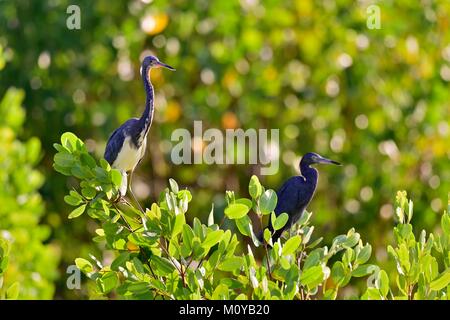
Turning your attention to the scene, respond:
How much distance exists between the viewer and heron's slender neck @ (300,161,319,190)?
216 centimetres

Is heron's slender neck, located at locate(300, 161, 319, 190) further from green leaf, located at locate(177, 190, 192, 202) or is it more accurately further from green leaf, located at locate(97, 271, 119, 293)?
green leaf, located at locate(97, 271, 119, 293)

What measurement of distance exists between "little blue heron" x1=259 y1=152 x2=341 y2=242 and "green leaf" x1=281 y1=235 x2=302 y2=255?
0.10 meters

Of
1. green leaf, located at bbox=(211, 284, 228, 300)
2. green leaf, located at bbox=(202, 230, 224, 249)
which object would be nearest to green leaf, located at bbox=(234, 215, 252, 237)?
green leaf, located at bbox=(202, 230, 224, 249)

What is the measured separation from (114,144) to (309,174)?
0.45m

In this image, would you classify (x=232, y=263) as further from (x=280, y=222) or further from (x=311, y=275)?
(x=280, y=222)

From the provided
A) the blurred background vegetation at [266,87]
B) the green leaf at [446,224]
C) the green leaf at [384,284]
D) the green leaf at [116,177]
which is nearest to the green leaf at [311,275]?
the green leaf at [384,284]

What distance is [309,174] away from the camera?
7.26 ft

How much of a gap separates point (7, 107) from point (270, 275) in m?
4.47

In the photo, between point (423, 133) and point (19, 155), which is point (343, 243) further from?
point (423, 133)

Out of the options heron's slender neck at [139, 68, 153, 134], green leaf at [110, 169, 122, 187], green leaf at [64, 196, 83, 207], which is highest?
heron's slender neck at [139, 68, 153, 134]

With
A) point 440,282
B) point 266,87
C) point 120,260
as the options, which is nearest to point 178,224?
point 120,260

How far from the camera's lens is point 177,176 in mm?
8281
